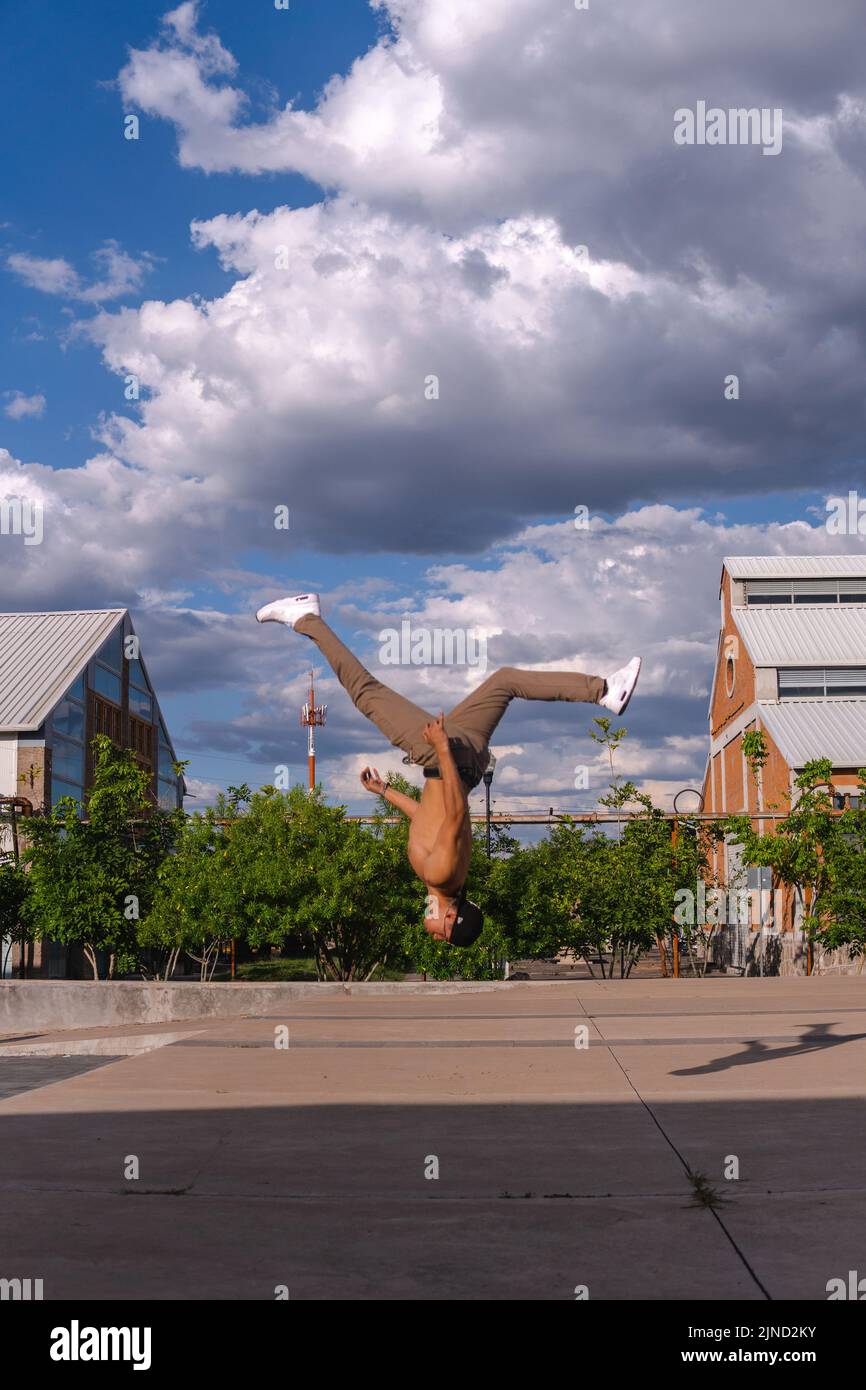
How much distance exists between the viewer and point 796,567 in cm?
4512

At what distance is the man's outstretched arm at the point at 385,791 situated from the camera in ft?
24.3

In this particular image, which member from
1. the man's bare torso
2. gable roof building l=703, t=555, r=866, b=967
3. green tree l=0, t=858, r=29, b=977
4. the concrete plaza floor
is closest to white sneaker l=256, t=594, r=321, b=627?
the man's bare torso

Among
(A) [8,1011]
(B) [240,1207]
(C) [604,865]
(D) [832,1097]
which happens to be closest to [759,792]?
(C) [604,865]

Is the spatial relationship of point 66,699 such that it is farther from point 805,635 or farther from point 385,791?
point 385,791

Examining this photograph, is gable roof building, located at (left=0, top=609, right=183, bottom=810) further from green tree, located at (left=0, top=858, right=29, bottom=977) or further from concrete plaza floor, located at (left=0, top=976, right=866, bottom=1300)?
concrete plaza floor, located at (left=0, top=976, right=866, bottom=1300)

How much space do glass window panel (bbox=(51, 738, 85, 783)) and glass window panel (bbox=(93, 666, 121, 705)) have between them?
9.02ft

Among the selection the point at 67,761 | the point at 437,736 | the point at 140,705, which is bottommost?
the point at 437,736

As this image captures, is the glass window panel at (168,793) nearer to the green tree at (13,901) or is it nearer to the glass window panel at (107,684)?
the glass window panel at (107,684)

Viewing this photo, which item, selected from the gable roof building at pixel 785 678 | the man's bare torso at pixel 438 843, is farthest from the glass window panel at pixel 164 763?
the man's bare torso at pixel 438 843

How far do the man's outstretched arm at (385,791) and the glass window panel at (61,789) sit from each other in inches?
1142

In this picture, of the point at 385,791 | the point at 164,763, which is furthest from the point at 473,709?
the point at 164,763

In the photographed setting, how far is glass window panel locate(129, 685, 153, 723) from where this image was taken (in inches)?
1730

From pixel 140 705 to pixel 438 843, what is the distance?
39636mm

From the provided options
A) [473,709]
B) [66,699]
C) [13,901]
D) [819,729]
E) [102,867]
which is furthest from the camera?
[819,729]
